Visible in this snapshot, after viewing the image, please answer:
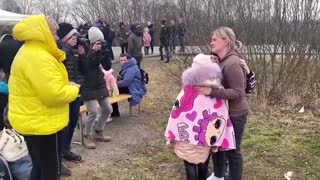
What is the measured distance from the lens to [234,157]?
13.3 ft

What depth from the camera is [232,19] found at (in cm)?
895

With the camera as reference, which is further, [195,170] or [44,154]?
[195,170]

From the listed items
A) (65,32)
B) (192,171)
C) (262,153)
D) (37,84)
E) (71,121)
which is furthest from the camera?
(262,153)

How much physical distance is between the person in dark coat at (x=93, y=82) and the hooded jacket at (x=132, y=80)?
1.38 metres

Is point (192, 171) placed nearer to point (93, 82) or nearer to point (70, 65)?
point (70, 65)

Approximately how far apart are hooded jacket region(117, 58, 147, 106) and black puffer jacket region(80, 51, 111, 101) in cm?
160

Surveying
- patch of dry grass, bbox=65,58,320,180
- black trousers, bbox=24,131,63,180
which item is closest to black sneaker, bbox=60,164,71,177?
patch of dry grass, bbox=65,58,320,180

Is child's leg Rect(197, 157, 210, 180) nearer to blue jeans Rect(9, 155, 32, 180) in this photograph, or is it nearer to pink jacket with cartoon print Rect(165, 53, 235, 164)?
pink jacket with cartoon print Rect(165, 53, 235, 164)

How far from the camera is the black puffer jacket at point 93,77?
5.46 metres

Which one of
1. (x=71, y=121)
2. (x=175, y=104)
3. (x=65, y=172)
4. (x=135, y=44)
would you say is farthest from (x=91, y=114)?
(x=135, y=44)

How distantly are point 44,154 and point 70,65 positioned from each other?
156 centimetres

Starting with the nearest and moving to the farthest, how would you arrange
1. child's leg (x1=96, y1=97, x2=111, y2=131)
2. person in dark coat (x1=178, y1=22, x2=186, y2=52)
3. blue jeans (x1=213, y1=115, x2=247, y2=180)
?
blue jeans (x1=213, y1=115, x2=247, y2=180) → child's leg (x1=96, y1=97, x2=111, y2=131) → person in dark coat (x1=178, y1=22, x2=186, y2=52)

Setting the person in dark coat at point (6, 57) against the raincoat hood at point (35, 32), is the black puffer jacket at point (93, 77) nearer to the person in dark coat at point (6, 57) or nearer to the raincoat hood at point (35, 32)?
the person in dark coat at point (6, 57)

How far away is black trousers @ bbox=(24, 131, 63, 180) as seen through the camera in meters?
3.46
